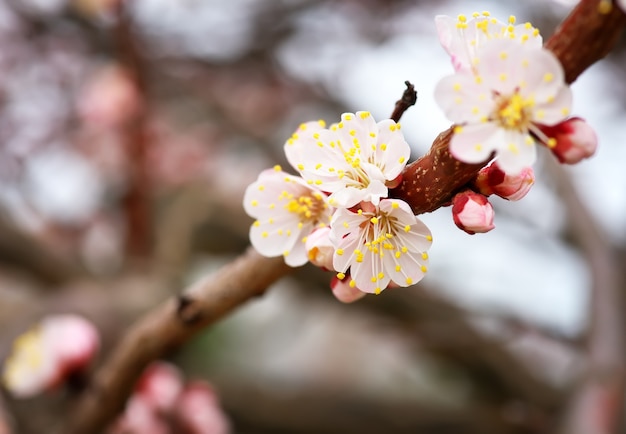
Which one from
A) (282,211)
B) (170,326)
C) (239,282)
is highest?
(282,211)

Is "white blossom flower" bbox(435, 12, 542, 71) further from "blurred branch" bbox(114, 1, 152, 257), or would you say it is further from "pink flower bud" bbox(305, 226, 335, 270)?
"blurred branch" bbox(114, 1, 152, 257)

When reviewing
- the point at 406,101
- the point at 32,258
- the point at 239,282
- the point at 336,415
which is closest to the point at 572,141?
the point at 406,101

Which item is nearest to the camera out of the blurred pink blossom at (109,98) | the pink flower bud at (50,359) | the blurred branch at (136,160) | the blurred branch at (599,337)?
the pink flower bud at (50,359)

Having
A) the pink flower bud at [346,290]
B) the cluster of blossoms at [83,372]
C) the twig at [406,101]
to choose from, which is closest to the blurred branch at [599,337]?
the cluster of blossoms at [83,372]

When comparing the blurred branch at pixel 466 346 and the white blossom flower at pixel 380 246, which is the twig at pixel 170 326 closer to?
the white blossom flower at pixel 380 246

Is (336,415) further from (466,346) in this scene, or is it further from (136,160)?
(136,160)

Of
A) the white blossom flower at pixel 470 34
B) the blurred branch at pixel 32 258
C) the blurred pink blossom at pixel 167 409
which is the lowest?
the blurred branch at pixel 32 258
